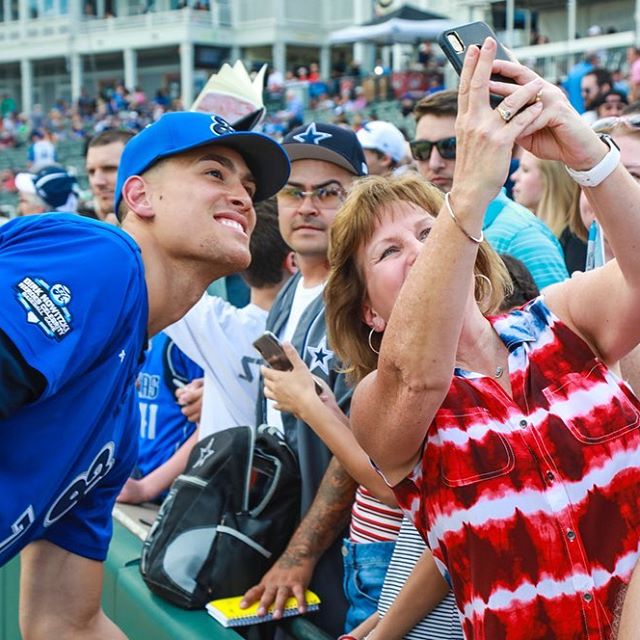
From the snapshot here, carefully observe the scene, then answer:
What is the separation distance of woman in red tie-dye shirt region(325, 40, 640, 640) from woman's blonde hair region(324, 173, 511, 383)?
26 cm

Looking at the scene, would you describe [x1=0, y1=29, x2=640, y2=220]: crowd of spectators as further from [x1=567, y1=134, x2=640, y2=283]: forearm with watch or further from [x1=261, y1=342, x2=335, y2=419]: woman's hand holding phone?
[x1=567, y1=134, x2=640, y2=283]: forearm with watch

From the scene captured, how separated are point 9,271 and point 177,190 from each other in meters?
0.71

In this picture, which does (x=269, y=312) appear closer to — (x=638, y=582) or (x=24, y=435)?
(x=24, y=435)

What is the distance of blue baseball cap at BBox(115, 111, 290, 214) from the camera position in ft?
8.66

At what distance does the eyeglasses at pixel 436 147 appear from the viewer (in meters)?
4.05

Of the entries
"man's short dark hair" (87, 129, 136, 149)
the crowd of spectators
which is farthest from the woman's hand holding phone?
the crowd of spectators

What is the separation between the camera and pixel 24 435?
7.28ft

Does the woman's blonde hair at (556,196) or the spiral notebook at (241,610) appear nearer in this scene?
the spiral notebook at (241,610)

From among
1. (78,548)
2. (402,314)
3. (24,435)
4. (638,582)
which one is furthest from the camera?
(78,548)

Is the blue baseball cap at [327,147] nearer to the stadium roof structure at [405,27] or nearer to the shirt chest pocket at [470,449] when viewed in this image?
the shirt chest pocket at [470,449]

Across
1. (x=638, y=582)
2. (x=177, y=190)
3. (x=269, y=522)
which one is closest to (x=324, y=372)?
(x=269, y=522)

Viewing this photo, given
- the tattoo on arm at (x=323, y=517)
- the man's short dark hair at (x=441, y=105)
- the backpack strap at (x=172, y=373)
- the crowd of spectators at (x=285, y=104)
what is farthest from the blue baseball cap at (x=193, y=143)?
the crowd of spectators at (x=285, y=104)

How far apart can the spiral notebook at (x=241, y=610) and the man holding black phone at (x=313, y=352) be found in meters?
0.03

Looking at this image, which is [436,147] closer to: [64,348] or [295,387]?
[295,387]
